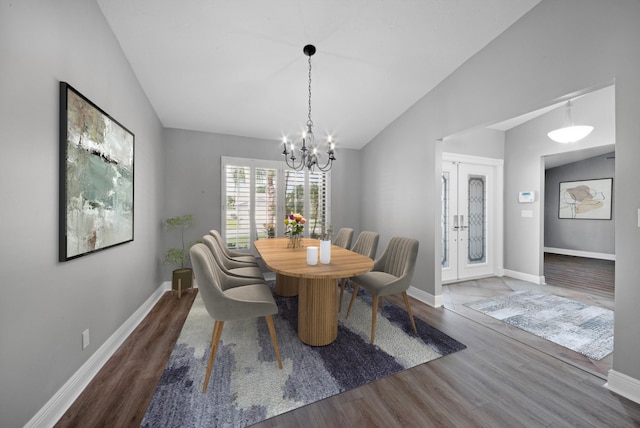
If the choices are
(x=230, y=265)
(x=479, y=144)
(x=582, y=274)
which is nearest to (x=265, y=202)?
(x=230, y=265)

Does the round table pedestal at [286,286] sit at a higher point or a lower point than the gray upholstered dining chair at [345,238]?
lower

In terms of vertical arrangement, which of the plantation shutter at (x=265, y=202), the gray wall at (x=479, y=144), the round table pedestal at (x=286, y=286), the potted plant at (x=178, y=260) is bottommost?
the round table pedestal at (x=286, y=286)

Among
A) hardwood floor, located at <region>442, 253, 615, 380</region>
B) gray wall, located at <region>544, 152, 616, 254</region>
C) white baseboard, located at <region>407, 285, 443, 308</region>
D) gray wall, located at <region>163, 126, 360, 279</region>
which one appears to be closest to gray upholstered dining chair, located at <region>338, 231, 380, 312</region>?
white baseboard, located at <region>407, 285, 443, 308</region>

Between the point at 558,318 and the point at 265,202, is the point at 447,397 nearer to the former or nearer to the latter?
the point at 558,318

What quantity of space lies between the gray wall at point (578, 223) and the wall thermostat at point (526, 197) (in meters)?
3.67

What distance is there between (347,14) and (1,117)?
246cm

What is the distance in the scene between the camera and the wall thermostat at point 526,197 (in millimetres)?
4293

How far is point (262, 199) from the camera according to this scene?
4348 millimetres

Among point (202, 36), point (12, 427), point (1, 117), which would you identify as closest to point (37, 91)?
point (1, 117)

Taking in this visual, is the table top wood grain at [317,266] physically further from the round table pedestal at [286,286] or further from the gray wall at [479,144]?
the gray wall at [479,144]

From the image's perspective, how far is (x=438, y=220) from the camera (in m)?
3.30

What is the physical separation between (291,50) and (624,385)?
386 cm

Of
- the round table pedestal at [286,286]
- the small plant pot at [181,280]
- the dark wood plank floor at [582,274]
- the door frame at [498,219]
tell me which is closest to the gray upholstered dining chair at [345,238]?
the round table pedestal at [286,286]

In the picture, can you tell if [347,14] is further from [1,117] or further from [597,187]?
[597,187]
